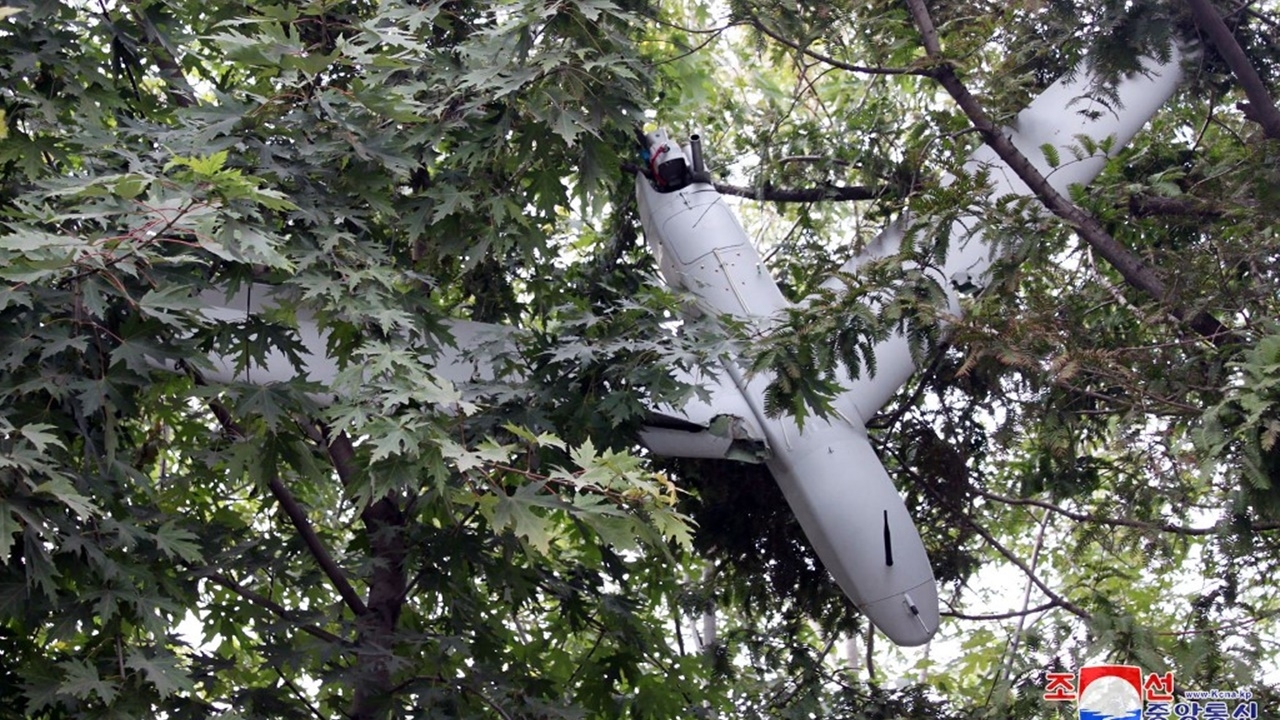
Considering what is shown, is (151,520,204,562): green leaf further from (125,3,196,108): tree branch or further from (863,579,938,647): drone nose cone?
(863,579,938,647): drone nose cone

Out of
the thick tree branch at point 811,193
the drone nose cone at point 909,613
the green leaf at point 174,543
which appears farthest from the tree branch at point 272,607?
the thick tree branch at point 811,193

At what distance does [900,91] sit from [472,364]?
357cm

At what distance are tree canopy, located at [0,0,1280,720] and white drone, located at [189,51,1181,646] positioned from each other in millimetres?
163

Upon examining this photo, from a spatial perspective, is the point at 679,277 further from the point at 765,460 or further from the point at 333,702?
the point at 333,702

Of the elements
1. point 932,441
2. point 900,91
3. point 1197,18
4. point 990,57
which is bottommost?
point 932,441

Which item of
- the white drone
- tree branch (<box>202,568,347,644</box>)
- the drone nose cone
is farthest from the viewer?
the drone nose cone

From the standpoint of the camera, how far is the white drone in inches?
194

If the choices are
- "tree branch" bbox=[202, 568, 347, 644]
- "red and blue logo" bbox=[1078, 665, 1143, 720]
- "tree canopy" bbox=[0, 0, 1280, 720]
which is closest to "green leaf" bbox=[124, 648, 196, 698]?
"tree canopy" bbox=[0, 0, 1280, 720]

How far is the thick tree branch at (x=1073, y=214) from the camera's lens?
4.55 metres

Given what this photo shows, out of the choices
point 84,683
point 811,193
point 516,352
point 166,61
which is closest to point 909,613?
point 516,352

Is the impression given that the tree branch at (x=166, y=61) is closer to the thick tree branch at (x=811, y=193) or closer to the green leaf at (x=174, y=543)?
the green leaf at (x=174, y=543)

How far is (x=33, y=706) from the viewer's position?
145 inches

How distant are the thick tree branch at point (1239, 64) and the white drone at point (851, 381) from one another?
309mm

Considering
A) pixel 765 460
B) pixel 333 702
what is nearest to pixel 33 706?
pixel 333 702
